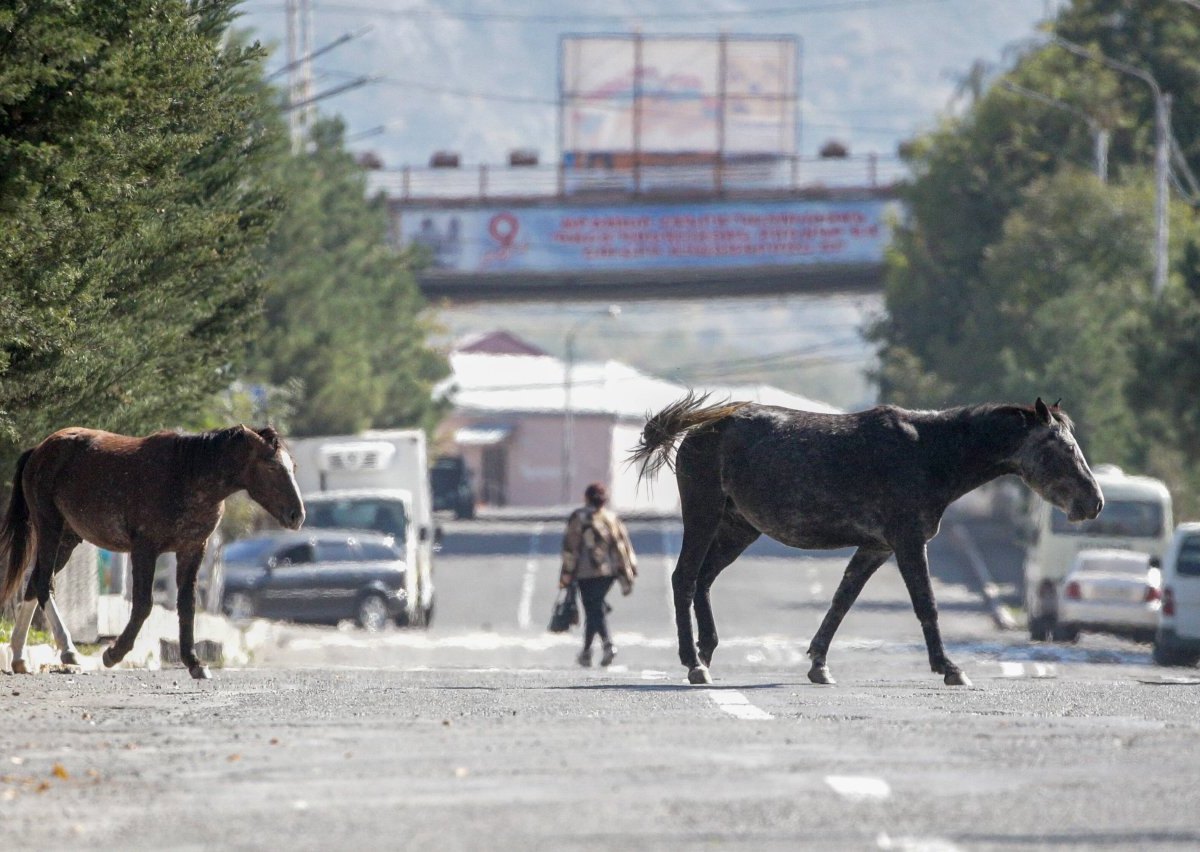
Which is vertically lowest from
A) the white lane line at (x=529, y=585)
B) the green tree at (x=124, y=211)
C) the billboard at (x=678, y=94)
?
the white lane line at (x=529, y=585)

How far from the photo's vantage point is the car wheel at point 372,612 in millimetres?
38094

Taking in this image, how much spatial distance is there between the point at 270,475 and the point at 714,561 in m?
3.24

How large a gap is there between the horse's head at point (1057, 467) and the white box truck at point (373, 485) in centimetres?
2612

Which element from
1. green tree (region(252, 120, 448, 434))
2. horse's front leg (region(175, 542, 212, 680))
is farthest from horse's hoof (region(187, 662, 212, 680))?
green tree (region(252, 120, 448, 434))

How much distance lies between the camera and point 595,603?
23781 millimetres

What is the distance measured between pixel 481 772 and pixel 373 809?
1038mm

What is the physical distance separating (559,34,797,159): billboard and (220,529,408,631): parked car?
41.1 meters

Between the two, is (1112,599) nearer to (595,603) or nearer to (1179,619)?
(1179,619)

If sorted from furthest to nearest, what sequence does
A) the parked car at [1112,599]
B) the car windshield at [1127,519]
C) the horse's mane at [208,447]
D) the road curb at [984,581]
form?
the road curb at [984,581]
the car windshield at [1127,519]
the parked car at [1112,599]
the horse's mane at [208,447]

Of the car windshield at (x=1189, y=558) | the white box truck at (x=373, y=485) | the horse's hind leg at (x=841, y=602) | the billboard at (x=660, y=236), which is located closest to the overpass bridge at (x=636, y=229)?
the billboard at (x=660, y=236)

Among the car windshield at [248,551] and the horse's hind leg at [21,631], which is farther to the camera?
the car windshield at [248,551]

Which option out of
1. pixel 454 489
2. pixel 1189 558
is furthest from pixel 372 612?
pixel 454 489

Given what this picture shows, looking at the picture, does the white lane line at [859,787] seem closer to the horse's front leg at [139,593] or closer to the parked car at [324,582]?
the horse's front leg at [139,593]

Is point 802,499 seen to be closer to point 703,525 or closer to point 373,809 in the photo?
point 703,525
